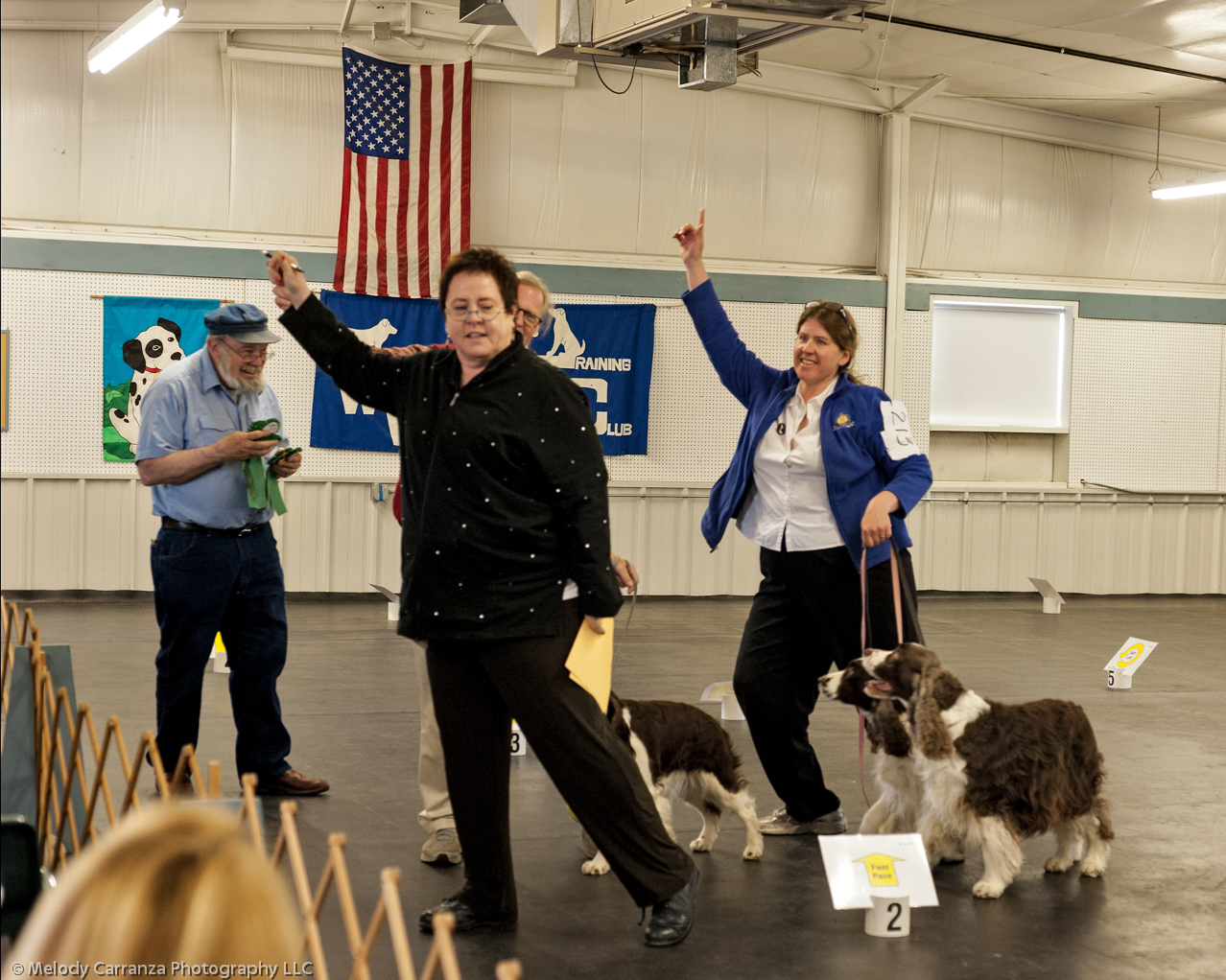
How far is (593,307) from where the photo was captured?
10.5 m

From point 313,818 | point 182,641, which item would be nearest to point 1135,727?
point 313,818

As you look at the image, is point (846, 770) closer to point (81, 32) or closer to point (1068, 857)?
point (1068, 857)

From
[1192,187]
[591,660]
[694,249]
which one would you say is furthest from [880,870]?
[1192,187]

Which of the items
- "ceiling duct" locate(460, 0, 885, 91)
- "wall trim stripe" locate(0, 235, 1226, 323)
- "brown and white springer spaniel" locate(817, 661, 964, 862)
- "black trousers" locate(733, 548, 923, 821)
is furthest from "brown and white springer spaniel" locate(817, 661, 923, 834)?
"wall trim stripe" locate(0, 235, 1226, 323)

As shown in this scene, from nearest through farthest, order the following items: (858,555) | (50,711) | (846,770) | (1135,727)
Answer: (50,711)
(858,555)
(846,770)
(1135,727)

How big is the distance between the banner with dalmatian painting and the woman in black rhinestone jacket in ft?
23.9

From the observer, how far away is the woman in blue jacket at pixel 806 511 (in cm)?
371

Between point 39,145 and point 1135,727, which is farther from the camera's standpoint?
point 39,145

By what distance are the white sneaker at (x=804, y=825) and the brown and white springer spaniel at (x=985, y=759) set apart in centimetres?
50

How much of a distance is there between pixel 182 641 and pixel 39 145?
6854 millimetres

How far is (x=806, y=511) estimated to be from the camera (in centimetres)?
377

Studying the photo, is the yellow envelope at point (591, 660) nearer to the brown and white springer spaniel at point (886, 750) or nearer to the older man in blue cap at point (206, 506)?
the brown and white springer spaniel at point (886, 750)

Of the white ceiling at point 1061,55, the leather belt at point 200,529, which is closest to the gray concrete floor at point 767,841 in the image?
the leather belt at point 200,529

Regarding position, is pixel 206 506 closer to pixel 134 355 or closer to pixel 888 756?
pixel 888 756
